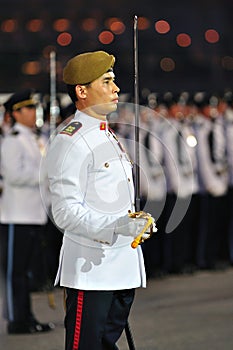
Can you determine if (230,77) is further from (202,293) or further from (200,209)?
(202,293)

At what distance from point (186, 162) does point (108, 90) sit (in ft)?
23.6

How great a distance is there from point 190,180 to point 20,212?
393 cm

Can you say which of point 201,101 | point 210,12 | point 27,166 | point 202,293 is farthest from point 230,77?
point 27,166

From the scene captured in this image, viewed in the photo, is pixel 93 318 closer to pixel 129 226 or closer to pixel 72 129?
pixel 129 226

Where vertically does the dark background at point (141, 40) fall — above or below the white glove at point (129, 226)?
above

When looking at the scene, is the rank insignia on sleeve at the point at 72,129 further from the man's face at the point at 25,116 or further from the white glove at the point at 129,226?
the man's face at the point at 25,116

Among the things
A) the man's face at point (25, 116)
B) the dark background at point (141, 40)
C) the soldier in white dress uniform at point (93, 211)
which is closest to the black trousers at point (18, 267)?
the man's face at point (25, 116)

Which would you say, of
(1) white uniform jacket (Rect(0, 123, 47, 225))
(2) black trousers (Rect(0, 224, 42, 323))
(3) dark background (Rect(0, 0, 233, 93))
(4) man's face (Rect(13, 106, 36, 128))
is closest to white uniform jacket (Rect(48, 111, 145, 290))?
(2) black trousers (Rect(0, 224, 42, 323))

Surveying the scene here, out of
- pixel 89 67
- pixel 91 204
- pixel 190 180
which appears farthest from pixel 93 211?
pixel 190 180

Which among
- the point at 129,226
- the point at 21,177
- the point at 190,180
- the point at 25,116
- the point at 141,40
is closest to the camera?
the point at 129,226

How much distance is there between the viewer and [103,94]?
602cm

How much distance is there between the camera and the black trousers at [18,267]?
9242 millimetres

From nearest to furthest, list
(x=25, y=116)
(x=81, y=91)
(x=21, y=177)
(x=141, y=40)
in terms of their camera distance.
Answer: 1. (x=81, y=91)
2. (x=21, y=177)
3. (x=25, y=116)
4. (x=141, y=40)

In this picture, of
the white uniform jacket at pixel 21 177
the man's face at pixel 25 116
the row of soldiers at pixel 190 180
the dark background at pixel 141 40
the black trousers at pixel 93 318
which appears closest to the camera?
the black trousers at pixel 93 318
